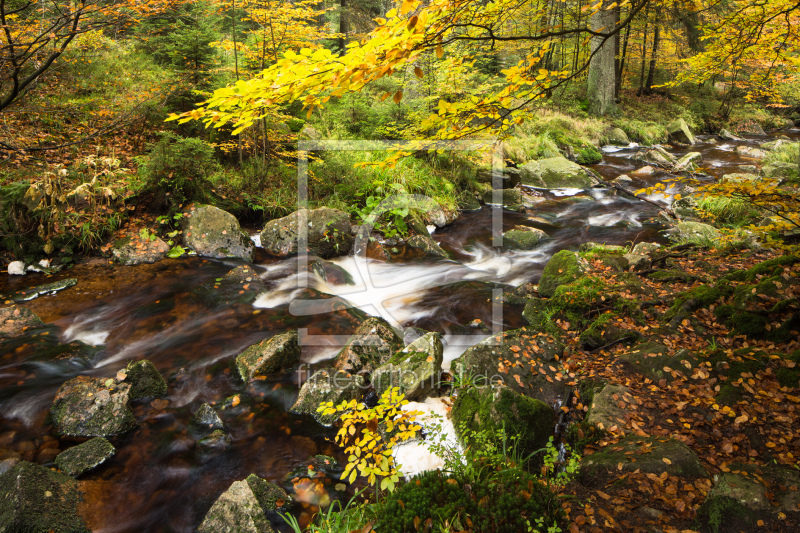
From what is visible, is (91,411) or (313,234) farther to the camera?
(313,234)

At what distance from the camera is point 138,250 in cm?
777

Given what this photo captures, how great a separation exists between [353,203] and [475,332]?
5216 millimetres

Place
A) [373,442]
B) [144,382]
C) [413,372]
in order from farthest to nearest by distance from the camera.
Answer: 1. [144,382]
2. [413,372]
3. [373,442]

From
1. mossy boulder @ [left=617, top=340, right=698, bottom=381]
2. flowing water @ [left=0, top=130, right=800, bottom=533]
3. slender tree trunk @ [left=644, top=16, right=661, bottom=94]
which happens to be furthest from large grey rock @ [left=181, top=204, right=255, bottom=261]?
slender tree trunk @ [left=644, top=16, right=661, bottom=94]

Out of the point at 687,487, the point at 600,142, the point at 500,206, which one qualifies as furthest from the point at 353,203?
the point at 600,142

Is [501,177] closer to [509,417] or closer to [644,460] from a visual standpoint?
[509,417]

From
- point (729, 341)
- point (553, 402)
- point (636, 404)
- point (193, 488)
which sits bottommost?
point (193, 488)

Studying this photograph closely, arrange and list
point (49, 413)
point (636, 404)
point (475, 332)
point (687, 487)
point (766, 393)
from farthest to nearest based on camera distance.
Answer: point (475, 332), point (49, 413), point (636, 404), point (766, 393), point (687, 487)

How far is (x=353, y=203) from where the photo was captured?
995 cm

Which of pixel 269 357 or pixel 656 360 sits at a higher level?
pixel 656 360

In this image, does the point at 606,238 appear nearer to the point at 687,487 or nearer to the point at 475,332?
the point at 475,332

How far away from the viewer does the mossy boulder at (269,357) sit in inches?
193

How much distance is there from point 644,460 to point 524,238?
6460mm

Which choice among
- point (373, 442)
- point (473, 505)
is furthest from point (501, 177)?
point (473, 505)
